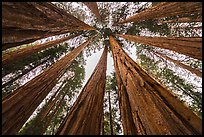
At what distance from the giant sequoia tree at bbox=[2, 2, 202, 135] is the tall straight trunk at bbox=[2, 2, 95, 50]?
15 millimetres

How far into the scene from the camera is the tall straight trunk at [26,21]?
4.05 metres

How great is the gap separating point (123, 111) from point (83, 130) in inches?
60.3

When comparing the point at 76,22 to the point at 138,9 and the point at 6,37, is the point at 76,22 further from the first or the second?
the point at 138,9

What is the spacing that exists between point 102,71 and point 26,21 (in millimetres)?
4471

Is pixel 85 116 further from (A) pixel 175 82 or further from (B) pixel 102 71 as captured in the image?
(A) pixel 175 82

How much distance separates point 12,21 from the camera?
407cm

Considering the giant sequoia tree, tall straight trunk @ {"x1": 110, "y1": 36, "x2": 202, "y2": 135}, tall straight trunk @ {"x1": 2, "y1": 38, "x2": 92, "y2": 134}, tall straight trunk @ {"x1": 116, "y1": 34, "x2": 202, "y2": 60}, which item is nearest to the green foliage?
the giant sequoia tree

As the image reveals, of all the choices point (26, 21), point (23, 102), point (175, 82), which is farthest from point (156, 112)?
point (175, 82)

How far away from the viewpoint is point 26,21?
15.1 feet

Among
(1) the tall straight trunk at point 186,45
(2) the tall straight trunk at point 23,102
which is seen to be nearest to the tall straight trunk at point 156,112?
(1) the tall straight trunk at point 186,45

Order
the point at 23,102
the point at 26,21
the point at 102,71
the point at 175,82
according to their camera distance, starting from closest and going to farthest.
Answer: the point at 26,21, the point at 23,102, the point at 102,71, the point at 175,82

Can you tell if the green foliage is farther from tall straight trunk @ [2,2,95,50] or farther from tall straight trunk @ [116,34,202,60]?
tall straight trunk @ [2,2,95,50]

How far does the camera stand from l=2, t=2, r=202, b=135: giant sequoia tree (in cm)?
378

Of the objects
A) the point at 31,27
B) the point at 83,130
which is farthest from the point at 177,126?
the point at 31,27
